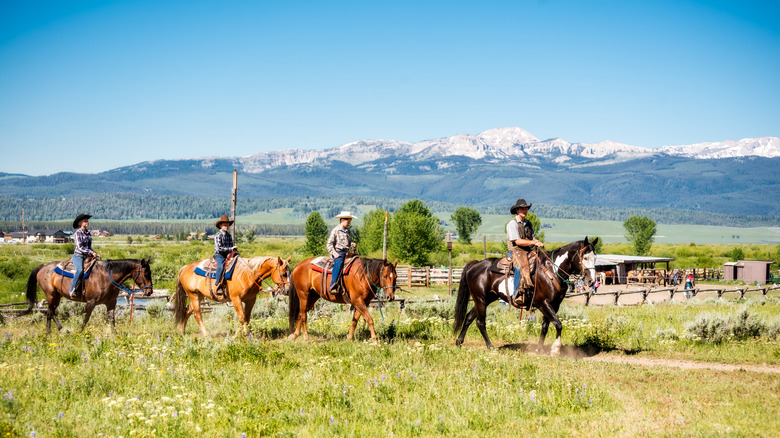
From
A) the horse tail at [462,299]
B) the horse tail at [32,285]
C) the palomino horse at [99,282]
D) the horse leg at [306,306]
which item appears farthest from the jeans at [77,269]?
the horse tail at [462,299]

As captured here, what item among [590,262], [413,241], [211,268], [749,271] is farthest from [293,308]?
[749,271]

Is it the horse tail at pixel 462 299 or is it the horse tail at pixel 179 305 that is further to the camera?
the horse tail at pixel 179 305

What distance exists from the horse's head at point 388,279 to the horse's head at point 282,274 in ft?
6.67

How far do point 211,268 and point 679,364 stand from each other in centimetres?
1000

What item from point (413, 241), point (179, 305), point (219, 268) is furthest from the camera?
point (413, 241)

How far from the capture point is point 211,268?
539 inches

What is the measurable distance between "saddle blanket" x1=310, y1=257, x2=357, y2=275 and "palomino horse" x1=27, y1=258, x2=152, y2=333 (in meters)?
4.01

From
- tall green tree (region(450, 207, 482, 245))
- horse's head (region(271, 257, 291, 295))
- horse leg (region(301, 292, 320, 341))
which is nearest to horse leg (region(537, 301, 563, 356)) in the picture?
horse leg (region(301, 292, 320, 341))

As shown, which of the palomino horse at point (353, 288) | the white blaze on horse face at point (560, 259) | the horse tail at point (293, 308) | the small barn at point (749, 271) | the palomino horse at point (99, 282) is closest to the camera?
the white blaze on horse face at point (560, 259)

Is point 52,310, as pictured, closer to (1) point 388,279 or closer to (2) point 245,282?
(2) point 245,282

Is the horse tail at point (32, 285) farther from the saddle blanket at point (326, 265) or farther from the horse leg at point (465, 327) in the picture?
the horse leg at point (465, 327)

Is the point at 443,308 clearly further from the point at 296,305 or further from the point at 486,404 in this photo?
the point at 486,404

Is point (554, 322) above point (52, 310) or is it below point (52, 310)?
above

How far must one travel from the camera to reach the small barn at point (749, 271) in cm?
5980
